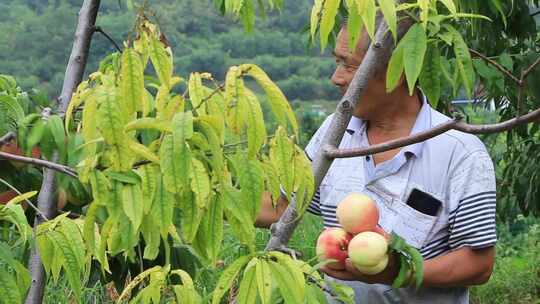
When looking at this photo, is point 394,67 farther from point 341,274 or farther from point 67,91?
point 67,91

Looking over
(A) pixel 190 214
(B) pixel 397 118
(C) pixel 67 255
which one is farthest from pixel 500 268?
(A) pixel 190 214

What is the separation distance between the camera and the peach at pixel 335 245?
2.09 m

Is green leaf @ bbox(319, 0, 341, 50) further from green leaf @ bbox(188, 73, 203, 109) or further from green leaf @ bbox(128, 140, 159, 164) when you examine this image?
green leaf @ bbox(128, 140, 159, 164)

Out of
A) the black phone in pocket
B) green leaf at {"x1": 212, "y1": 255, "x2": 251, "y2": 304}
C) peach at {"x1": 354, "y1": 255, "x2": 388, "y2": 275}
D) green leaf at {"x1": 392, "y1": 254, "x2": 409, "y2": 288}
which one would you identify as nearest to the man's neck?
the black phone in pocket

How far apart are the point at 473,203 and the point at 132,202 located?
1.17 m

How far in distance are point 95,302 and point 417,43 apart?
3.13 metres

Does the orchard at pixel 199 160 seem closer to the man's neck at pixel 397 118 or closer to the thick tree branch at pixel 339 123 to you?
the thick tree branch at pixel 339 123

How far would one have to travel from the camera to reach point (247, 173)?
1465 millimetres

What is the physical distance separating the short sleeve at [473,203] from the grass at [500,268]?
1238mm

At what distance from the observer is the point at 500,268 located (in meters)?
6.98

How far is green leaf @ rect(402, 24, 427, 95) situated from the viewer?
1637 millimetres

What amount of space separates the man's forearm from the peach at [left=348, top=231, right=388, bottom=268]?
0.33 m

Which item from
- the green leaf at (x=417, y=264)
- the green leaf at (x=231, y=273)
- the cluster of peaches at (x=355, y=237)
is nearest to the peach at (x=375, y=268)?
the cluster of peaches at (x=355, y=237)

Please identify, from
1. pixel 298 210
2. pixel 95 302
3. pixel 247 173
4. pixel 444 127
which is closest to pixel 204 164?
pixel 247 173
